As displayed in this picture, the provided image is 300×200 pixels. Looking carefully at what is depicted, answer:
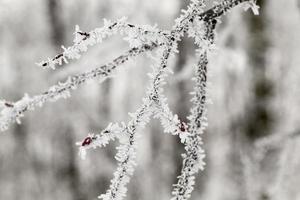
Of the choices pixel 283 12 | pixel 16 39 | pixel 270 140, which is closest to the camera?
pixel 270 140

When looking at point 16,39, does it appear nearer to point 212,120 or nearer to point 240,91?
point 212,120

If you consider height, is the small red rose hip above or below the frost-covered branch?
below

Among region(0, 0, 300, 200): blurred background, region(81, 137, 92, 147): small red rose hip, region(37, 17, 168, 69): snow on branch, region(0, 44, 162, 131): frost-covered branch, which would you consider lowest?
region(81, 137, 92, 147): small red rose hip

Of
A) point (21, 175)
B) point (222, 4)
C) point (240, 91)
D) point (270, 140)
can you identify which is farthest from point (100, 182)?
point (222, 4)

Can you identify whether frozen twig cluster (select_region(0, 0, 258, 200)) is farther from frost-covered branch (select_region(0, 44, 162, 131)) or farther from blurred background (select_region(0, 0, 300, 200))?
blurred background (select_region(0, 0, 300, 200))

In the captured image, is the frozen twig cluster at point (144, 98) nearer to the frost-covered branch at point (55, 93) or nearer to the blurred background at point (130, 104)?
the frost-covered branch at point (55, 93)

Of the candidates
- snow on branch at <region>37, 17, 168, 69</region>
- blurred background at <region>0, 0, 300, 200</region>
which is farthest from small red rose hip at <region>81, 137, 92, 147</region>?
blurred background at <region>0, 0, 300, 200</region>

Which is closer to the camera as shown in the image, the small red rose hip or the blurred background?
the small red rose hip
